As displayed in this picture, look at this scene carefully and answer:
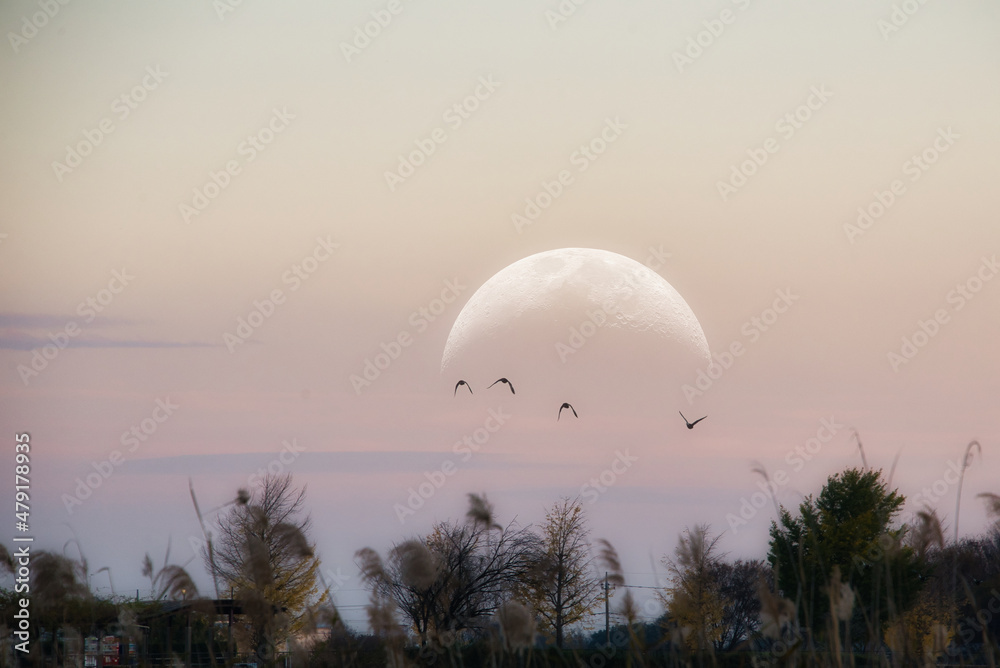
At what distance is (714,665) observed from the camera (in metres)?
4.57

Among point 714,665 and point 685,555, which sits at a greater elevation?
point 685,555

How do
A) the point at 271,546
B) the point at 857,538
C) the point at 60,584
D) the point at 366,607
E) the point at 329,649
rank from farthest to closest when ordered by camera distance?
the point at 857,538 < the point at 60,584 < the point at 329,649 < the point at 271,546 < the point at 366,607

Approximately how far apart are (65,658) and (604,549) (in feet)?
14.1

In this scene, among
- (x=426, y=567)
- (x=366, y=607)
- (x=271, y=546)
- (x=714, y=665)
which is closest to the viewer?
(x=714, y=665)

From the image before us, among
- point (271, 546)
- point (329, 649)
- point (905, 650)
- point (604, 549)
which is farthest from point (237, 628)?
point (905, 650)

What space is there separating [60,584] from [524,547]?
122 feet

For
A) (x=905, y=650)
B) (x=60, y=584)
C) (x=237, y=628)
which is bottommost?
(x=905, y=650)

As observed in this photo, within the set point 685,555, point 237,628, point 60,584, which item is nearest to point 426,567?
point 685,555

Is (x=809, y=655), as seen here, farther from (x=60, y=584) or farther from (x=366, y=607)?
(x=60, y=584)

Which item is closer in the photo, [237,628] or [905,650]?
[905,650]

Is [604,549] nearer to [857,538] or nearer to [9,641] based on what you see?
[9,641]

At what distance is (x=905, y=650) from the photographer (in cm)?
507

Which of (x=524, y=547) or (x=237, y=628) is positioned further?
(x=524, y=547)

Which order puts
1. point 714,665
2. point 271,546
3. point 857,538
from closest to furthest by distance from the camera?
1. point 714,665
2. point 271,546
3. point 857,538
